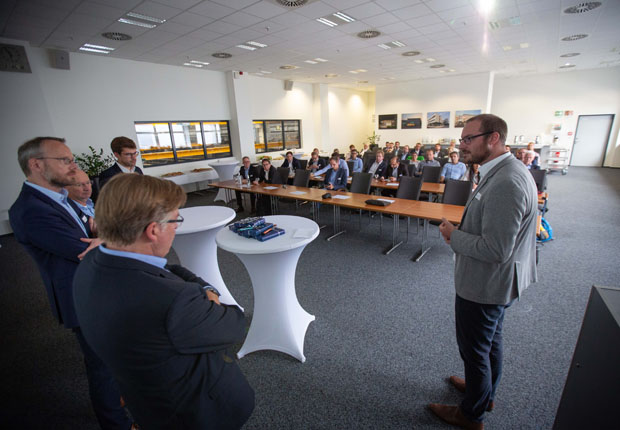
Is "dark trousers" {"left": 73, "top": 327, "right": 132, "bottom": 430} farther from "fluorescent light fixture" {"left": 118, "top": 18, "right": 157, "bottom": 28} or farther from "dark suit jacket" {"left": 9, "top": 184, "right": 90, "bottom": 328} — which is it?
"fluorescent light fixture" {"left": 118, "top": 18, "right": 157, "bottom": 28}

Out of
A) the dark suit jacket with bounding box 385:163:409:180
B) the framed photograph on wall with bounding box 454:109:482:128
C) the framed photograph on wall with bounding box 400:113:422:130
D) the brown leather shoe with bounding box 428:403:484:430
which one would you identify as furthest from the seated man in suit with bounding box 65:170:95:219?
the framed photograph on wall with bounding box 400:113:422:130

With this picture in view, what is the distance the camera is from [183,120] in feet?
27.1

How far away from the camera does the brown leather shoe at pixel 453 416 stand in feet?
5.29

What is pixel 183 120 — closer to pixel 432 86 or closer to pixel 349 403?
pixel 349 403

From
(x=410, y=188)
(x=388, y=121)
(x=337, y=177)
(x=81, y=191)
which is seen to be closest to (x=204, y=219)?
(x=81, y=191)

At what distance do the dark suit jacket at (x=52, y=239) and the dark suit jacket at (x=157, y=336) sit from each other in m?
0.76

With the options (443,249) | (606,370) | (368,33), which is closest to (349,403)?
(606,370)

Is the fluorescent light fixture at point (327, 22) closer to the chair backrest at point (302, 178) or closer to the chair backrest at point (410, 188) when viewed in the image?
the chair backrest at point (302, 178)

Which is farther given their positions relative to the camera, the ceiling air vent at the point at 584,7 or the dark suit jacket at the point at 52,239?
the ceiling air vent at the point at 584,7

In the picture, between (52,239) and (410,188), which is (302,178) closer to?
(410,188)

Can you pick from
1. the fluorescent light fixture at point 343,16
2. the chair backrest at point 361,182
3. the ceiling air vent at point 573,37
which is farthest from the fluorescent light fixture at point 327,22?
the ceiling air vent at point 573,37

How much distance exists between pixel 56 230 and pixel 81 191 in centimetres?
36

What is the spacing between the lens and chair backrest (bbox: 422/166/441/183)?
18.8ft

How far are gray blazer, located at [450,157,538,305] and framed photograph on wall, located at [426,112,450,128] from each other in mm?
11670
